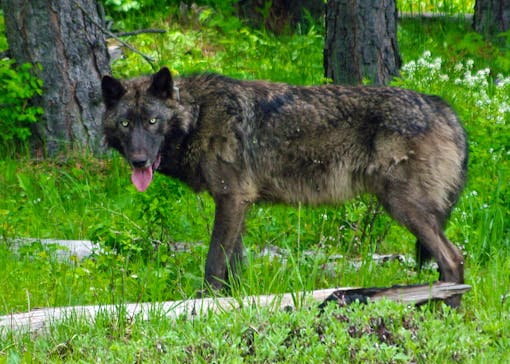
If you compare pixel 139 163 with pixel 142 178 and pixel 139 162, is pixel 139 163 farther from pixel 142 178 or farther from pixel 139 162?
pixel 142 178

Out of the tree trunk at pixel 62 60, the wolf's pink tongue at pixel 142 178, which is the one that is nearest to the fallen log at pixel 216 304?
the wolf's pink tongue at pixel 142 178

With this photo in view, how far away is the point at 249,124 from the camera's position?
20.9ft

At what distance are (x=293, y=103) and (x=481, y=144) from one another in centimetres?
213

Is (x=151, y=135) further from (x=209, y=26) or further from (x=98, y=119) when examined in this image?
(x=209, y=26)

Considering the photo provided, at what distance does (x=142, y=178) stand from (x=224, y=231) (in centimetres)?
74

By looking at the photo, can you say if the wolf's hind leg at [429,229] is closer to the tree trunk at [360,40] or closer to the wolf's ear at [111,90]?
the wolf's ear at [111,90]

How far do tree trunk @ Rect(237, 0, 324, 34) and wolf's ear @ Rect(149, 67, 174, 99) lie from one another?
6.77m

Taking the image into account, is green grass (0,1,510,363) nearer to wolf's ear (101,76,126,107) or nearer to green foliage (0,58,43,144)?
green foliage (0,58,43,144)

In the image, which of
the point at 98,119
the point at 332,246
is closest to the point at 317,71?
the point at 98,119

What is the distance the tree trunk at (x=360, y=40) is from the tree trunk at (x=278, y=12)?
3447mm

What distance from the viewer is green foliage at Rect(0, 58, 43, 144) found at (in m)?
8.57

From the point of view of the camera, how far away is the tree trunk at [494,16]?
12352mm

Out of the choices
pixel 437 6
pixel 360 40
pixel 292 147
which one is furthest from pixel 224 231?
pixel 437 6

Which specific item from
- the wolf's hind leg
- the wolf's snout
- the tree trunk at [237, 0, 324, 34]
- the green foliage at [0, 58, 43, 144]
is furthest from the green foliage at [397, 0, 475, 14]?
the wolf's snout
